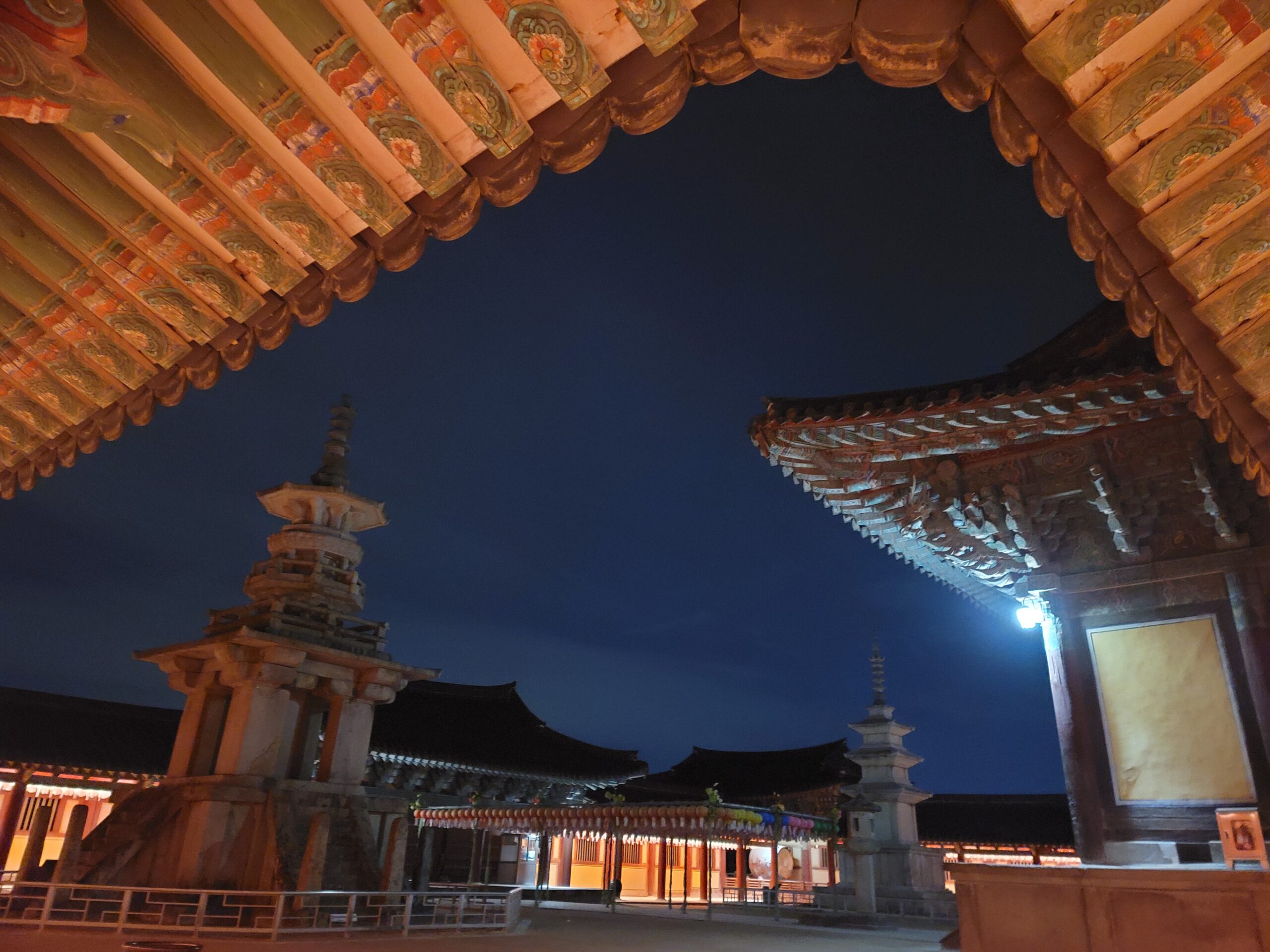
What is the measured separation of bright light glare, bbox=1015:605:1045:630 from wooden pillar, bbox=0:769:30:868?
102 feet

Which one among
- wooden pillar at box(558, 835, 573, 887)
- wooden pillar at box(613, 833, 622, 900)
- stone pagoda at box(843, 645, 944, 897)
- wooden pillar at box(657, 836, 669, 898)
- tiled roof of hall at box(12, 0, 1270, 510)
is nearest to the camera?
tiled roof of hall at box(12, 0, 1270, 510)

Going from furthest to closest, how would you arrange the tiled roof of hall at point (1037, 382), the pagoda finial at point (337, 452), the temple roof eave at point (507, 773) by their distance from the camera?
the temple roof eave at point (507, 773)
the pagoda finial at point (337, 452)
the tiled roof of hall at point (1037, 382)

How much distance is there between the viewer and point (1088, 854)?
959 centimetres

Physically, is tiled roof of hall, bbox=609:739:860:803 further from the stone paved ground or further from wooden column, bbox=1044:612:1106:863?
wooden column, bbox=1044:612:1106:863

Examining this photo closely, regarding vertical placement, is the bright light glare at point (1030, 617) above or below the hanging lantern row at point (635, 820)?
above

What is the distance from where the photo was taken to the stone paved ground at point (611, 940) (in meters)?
11.9

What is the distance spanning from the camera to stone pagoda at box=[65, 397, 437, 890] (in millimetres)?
14922

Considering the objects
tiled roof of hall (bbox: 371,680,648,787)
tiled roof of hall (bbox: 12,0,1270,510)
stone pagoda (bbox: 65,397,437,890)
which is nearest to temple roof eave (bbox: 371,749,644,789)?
tiled roof of hall (bbox: 371,680,648,787)

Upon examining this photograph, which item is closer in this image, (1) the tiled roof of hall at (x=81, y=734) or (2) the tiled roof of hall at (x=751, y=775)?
(1) the tiled roof of hall at (x=81, y=734)

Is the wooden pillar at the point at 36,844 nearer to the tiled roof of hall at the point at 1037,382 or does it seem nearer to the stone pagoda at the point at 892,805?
the tiled roof of hall at the point at 1037,382

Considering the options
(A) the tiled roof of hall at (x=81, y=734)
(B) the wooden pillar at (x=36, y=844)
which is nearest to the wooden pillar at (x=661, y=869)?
(A) the tiled roof of hall at (x=81, y=734)

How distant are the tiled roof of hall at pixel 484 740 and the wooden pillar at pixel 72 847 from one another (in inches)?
598

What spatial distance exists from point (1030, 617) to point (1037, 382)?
14.3 feet

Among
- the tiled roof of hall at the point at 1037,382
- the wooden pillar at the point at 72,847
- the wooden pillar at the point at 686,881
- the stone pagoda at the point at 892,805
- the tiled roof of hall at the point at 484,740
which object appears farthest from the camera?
the tiled roof of hall at the point at 484,740
